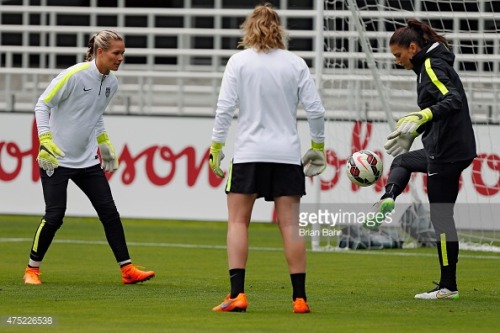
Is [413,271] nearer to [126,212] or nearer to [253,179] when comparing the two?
[253,179]

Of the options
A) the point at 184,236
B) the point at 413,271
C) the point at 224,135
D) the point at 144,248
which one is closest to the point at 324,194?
the point at 184,236

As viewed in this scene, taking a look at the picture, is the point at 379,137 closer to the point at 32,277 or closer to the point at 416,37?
the point at 416,37

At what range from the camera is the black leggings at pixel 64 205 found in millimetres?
10664

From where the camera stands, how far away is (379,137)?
17562 millimetres

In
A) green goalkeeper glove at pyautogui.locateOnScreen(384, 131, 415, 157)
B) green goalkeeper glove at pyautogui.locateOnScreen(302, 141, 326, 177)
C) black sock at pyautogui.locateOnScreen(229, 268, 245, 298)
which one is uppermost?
green goalkeeper glove at pyautogui.locateOnScreen(384, 131, 415, 157)

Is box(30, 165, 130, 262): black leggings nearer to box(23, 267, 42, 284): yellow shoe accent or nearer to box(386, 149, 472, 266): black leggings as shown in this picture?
box(23, 267, 42, 284): yellow shoe accent

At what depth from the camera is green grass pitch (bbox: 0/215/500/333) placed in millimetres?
7949

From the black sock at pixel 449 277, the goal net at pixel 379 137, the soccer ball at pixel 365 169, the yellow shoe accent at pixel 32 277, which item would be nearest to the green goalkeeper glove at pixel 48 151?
the yellow shoe accent at pixel 32 277

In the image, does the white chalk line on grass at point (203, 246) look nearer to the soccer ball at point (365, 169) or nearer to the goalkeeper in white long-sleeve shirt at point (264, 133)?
the soccer ball at point (365, 169)

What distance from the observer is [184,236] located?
57.7 ft

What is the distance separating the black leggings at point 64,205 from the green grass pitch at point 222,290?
13.1 inches

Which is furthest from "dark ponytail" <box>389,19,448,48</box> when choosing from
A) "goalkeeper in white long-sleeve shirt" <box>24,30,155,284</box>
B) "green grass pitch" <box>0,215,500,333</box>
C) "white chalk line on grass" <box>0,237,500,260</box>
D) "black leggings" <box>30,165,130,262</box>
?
"white chalk line on grass" <box>0,237,500,260</box>

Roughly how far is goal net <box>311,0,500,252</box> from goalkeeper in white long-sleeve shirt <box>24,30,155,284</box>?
5160 mm

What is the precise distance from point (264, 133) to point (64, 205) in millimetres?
2929
